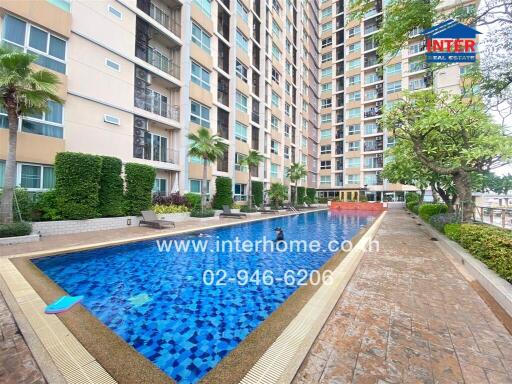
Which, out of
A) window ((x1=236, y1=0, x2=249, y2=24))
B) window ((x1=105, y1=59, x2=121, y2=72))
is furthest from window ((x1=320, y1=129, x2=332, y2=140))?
window ((x1=105, y1=59, x2=121, y2=72))

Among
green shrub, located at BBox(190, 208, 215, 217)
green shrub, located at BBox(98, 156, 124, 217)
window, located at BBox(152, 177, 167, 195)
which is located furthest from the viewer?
window, located at BBox(152, 177, 167, 195)

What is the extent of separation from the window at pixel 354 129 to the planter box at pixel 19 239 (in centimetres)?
5041

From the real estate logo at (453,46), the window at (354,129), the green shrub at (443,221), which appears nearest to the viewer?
the real estate logo at (453,46)

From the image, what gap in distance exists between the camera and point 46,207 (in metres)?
11.2

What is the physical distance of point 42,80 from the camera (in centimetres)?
972

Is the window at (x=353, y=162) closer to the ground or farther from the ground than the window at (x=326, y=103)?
closer to the ground

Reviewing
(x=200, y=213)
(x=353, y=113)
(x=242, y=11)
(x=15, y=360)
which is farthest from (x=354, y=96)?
(x=15, y=360)

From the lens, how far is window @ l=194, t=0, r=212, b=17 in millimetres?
Answer: 21491

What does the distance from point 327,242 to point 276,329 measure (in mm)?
8719

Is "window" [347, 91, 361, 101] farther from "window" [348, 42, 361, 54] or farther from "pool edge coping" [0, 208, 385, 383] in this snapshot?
"pool edge coping" [0, 208, 385, 383]

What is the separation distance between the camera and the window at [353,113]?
48.3m

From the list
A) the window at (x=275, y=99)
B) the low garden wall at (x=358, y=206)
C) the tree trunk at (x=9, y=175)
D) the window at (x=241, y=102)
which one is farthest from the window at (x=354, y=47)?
the tree trunk at (x=9, y=175)

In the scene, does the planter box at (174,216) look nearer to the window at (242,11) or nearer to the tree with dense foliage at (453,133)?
the tree with dense foliage at (453,133)

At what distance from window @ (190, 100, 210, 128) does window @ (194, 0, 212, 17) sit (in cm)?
883
